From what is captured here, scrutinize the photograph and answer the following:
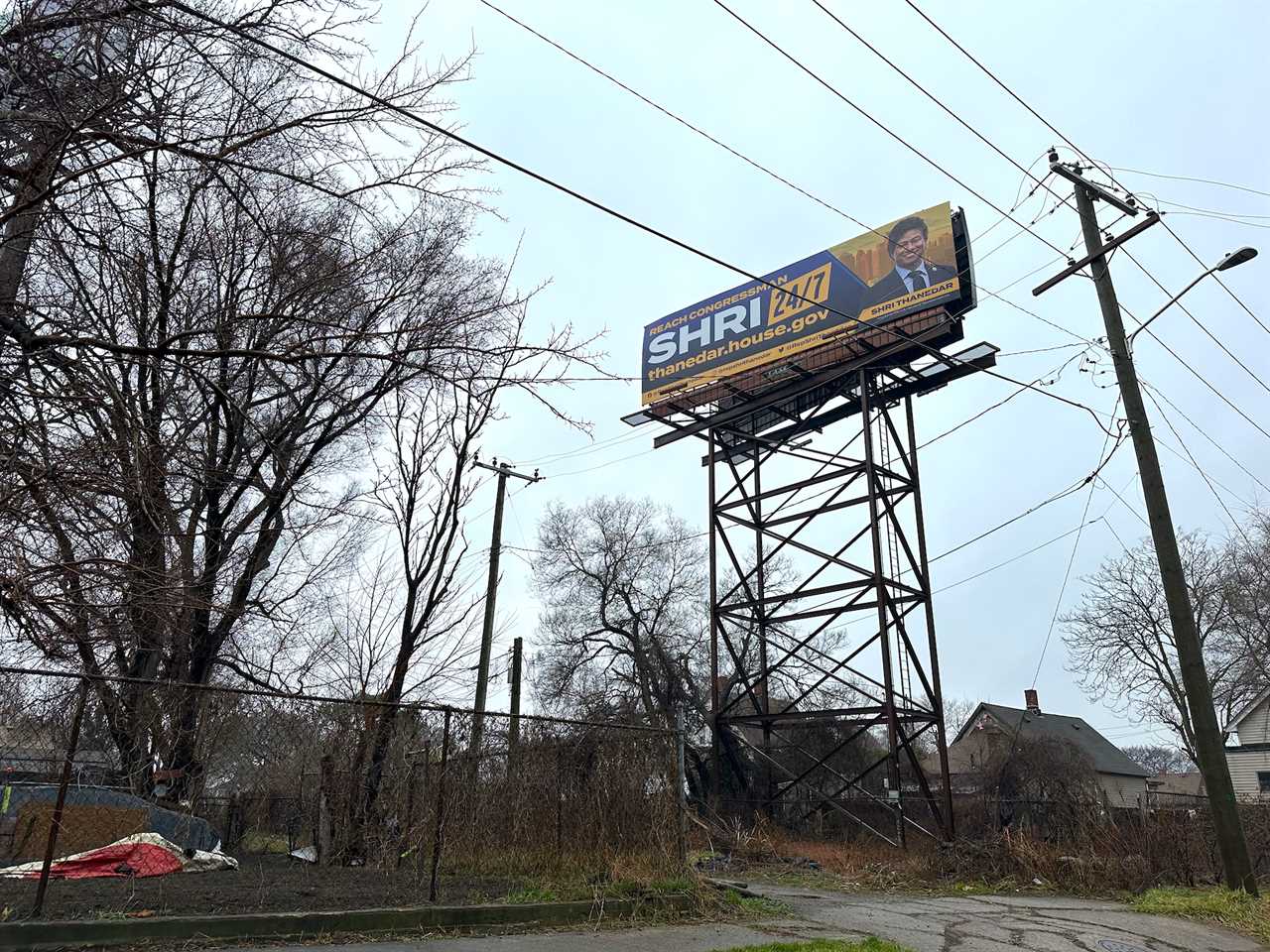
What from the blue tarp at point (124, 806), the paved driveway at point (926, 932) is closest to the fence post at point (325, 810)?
the blue tarp at point (124, 806)

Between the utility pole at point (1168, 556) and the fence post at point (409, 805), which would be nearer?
the fence post at point (409, 805)

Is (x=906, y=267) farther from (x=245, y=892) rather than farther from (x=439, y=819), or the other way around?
(x=245, y=892)

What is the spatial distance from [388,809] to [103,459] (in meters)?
5.28

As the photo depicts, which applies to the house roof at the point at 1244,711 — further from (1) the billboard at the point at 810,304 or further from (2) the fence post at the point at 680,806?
(2) the fence post at the point at 680,806

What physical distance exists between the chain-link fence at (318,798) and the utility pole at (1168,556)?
22.1ft

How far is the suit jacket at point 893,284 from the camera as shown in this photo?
55.0 ft

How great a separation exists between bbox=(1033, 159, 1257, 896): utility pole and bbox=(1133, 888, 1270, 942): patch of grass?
0.31 metres

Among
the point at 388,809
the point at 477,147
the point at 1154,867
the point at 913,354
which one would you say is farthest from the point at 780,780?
the point at 477,147

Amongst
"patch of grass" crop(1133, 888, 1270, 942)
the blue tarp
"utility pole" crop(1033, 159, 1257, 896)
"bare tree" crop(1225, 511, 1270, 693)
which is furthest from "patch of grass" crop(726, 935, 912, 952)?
"bare tree" crop(1225, 511, 1270, 693)

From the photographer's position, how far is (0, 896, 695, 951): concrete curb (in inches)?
208

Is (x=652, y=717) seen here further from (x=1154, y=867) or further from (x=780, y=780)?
(x=1154, y=867)

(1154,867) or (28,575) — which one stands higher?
(28,575)

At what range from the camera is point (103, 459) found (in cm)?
527

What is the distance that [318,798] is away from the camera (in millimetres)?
9203
